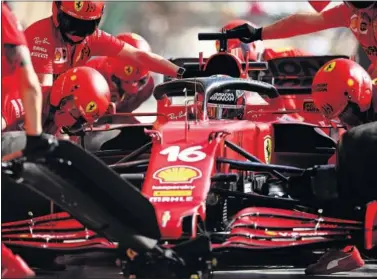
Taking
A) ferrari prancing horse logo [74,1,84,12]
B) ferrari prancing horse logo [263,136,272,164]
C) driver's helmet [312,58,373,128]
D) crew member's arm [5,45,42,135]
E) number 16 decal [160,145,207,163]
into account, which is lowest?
ferrari prancing horse logo [263,136,272,164]

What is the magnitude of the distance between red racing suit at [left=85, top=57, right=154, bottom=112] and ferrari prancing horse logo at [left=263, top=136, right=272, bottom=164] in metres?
3.41

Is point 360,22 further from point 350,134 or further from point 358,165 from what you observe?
point 358,165

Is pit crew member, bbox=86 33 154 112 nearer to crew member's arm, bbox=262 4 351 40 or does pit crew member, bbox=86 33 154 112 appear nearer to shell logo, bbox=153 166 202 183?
crew member's arm, bbox=262 4 351 40

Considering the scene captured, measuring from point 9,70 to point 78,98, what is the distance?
4.89ft

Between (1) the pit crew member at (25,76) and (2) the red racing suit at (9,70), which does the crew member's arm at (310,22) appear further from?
(1) the pit crew member at (25,76)

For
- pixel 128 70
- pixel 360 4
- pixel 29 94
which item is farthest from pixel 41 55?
pixel 29 94

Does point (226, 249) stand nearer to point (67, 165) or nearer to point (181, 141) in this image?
point (181, 141)

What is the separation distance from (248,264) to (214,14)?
9.20 feet

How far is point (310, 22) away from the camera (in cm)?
704

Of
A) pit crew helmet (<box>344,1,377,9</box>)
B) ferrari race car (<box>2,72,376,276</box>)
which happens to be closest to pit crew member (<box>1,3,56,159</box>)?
ferrari race car (<box>2,72,376,276</box>)

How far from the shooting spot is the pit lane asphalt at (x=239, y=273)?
5266 mm

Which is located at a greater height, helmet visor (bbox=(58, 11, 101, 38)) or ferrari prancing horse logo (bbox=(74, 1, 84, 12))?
ferrari prancing horse logo (bbox=(74, 1, 84, 12))

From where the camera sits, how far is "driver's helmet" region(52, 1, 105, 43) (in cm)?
657

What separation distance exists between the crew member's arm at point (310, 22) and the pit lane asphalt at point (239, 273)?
2130 mm
